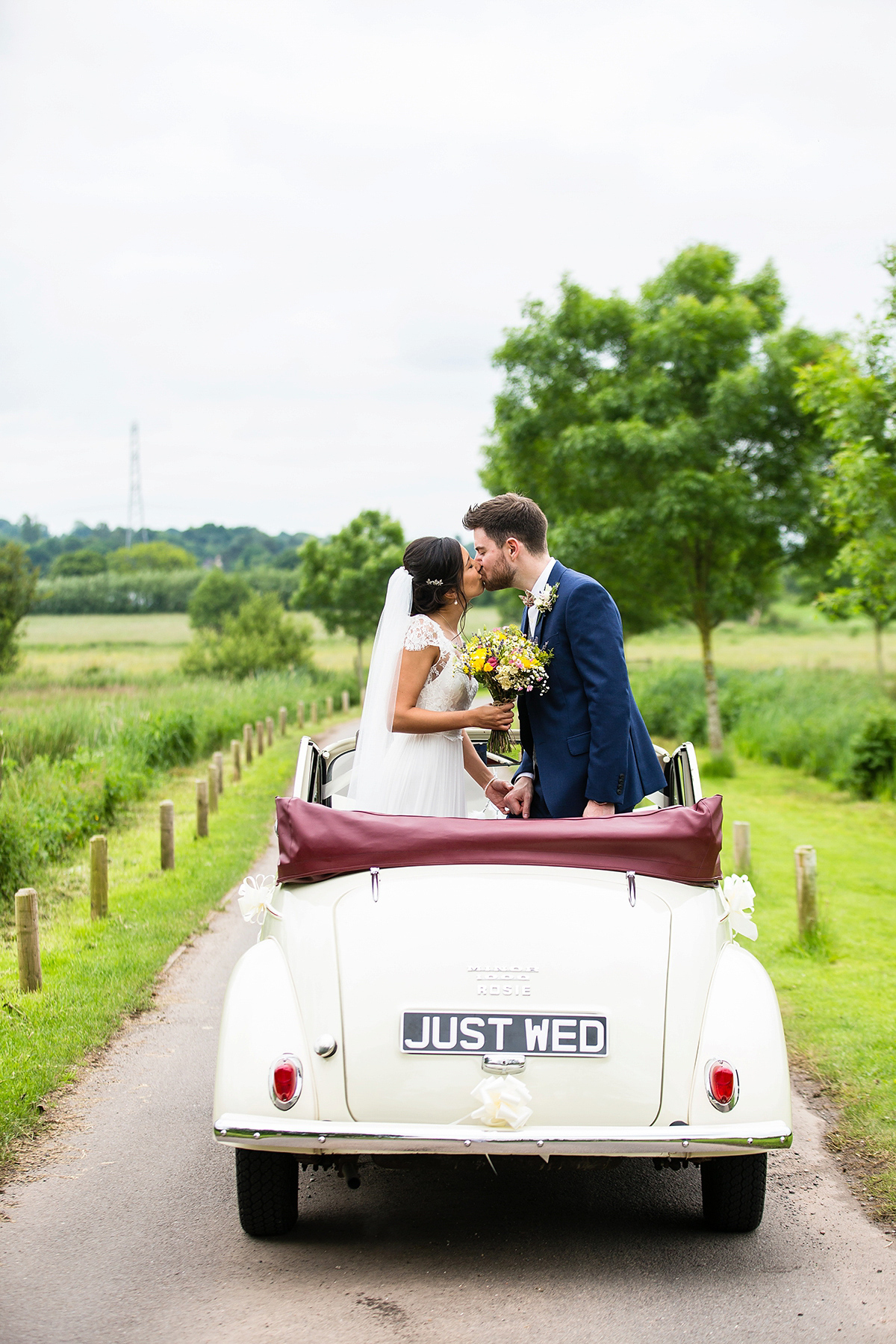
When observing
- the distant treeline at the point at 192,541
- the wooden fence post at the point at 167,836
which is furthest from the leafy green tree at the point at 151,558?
the wooden fence post at the point at 167,836

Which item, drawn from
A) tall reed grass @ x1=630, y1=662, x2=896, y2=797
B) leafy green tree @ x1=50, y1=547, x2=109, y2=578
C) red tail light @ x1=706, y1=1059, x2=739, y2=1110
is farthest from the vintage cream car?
leafy green tree @ x1=50, y1=547, x2=109, y2=578

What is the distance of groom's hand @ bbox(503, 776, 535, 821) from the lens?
457 cm

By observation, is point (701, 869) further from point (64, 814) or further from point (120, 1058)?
point (64, 814)

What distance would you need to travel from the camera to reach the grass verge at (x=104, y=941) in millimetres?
5215

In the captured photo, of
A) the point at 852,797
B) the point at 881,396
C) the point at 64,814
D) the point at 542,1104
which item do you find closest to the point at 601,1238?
the point at 542,1104

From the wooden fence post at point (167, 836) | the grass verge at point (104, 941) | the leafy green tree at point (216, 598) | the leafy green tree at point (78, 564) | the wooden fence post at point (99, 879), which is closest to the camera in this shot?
the grass verge at point (104, 941)

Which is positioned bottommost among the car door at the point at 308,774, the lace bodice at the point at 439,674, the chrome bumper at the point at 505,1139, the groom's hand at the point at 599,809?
the chrome bumper at the point at 505,1139

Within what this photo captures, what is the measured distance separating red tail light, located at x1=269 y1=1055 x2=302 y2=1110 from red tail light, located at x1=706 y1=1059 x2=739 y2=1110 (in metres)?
1.21

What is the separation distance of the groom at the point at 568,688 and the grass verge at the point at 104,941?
2656 millimetres

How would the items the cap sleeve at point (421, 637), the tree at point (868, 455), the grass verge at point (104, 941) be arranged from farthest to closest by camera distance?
the tree at point (868, 455) < the grass verge at point (104, 941) < the cap sleeve at point (421, 637)

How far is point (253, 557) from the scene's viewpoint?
5207 inches

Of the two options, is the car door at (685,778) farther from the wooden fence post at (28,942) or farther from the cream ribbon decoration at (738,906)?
the wooden fence post at (28,942)

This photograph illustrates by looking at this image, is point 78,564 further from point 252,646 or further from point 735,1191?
point 735,1191

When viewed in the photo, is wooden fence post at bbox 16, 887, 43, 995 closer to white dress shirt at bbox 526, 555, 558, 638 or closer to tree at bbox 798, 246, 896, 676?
white dress shirt at bbox 526, 555, 558, 638
